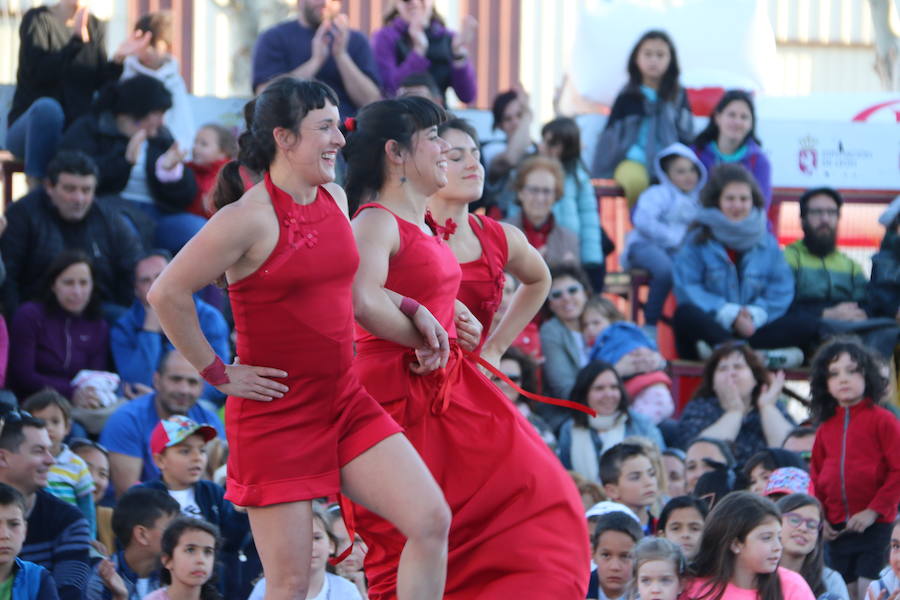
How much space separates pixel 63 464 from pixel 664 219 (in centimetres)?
475

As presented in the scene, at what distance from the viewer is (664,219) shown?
10.6 m

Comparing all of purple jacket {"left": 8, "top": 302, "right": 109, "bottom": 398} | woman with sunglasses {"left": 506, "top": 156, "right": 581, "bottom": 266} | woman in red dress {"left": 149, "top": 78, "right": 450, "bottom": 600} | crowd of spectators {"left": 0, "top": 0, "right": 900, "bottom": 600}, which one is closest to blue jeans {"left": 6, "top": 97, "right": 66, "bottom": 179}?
crowd of spectators {"left": 0, "top": 0, "right": 900, "bottom": 600}

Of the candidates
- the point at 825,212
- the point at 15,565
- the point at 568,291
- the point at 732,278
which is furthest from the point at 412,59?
the point at 15,565

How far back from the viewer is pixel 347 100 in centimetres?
1038

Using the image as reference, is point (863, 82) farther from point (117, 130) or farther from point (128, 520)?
point (128, 520)

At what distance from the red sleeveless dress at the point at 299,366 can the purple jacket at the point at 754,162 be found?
6612 mm

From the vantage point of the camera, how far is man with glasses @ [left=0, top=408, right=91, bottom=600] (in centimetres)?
645

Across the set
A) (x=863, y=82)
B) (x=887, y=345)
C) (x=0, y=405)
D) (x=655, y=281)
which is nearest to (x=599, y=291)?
(x=655, y=281)

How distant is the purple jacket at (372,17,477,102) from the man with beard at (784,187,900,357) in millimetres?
2379

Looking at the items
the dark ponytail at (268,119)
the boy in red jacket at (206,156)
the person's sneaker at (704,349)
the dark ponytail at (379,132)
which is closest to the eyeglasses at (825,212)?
the person's sneaker at (704,349)

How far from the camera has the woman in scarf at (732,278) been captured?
1016 centimetres

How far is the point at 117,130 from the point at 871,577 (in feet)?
15.7

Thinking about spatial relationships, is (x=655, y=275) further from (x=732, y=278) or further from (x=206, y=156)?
(x=206, y=156)

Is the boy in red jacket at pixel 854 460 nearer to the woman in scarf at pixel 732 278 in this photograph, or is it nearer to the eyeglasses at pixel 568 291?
the eyeglasses at pixel 568 291
